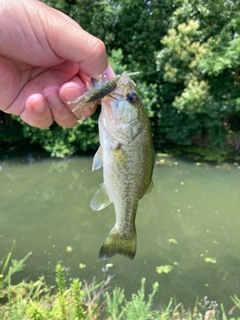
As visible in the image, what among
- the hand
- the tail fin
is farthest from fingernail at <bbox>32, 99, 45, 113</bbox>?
the tail fin

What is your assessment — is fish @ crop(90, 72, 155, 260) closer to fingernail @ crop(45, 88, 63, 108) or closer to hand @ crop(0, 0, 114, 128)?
hand @ crop(0, 0, 114, 128)

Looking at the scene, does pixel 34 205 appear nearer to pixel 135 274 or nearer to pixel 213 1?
pixel 135 274

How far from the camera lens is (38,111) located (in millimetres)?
1825

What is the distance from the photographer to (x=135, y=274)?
480cm

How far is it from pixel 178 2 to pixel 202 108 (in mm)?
3503

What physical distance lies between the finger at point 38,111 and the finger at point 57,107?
3cm

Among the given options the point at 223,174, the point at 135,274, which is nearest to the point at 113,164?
the point at 135,274

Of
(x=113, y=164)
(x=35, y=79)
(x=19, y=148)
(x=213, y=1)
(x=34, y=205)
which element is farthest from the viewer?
(x=19, y=148)

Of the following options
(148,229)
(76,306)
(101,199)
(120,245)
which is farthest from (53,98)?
(148,229)

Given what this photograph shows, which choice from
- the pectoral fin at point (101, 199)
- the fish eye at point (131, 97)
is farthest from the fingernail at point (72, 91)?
the pectoral fin at point (101, 199)

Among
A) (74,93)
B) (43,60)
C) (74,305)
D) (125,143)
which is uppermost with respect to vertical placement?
(43,60)

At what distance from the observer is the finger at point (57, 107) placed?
1.86 meters

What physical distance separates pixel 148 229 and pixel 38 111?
4655mm

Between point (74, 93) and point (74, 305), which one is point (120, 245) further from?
point (74, 93)
